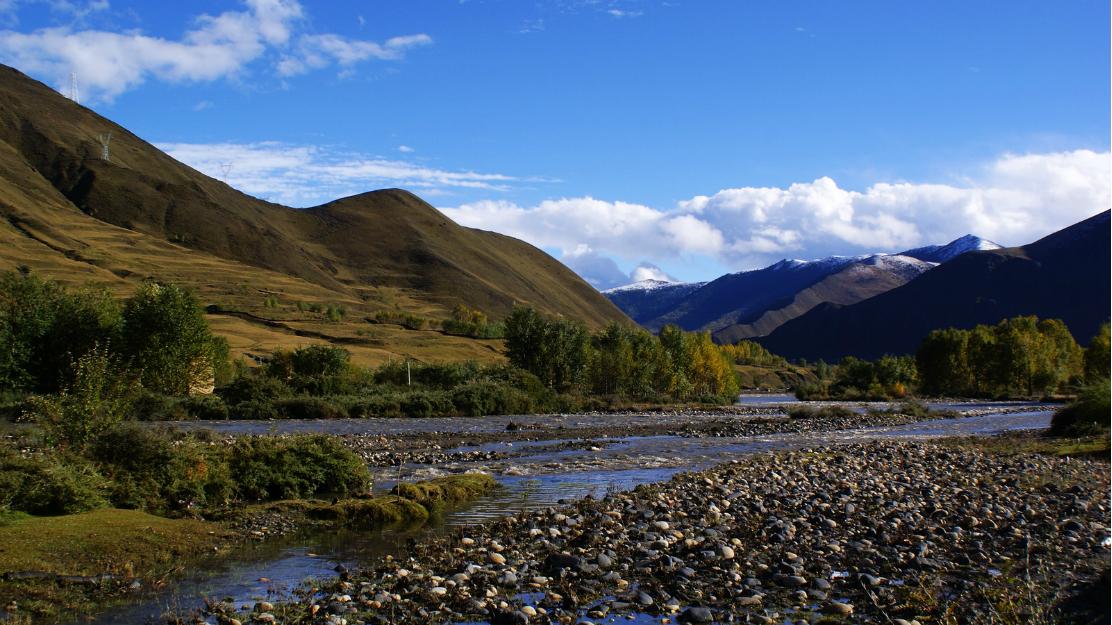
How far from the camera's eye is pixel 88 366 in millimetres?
21344

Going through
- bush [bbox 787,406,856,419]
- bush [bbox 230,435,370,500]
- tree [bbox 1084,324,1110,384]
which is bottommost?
bush [bbox 787,406,856,419]

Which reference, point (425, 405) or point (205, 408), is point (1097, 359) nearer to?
point (425, 405)

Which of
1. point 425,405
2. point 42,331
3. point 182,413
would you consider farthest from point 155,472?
point 42,331

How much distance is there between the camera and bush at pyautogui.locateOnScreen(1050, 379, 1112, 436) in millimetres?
44594

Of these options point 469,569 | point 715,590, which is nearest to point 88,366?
point 469,569

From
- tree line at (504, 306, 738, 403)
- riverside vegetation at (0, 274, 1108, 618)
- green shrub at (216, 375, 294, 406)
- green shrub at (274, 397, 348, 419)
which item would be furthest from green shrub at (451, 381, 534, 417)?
tree line at (504, 306, 738, 403)

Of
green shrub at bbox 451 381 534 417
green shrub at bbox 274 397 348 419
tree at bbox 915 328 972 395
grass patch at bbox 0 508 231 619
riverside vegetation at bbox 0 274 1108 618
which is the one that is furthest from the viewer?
tree at bbox 915 328 972 395

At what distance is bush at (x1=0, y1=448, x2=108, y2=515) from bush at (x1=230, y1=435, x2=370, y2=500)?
4.40 meters

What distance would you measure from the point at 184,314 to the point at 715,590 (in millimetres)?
64631

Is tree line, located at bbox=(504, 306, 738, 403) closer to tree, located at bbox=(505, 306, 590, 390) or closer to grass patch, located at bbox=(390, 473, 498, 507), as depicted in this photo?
tree, located at bbox=(505, 306, 590, 390)

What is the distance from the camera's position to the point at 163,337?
69.0 metres

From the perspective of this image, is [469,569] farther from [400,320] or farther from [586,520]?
[400,320]

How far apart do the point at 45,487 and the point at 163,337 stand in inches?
2190

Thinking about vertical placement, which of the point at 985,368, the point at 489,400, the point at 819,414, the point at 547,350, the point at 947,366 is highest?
the point at 547,350
